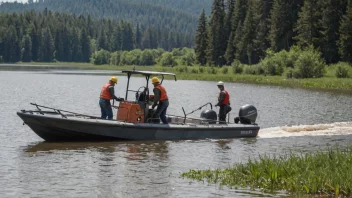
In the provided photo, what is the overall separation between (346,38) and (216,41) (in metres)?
35.7

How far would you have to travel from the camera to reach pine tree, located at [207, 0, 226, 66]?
112125 mm

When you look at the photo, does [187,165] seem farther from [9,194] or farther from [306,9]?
[306,9]

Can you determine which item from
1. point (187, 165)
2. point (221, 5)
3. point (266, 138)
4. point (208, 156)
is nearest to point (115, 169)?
point (187, 165)

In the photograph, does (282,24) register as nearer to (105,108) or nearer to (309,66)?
(309,66)

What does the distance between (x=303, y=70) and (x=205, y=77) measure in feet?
57.6

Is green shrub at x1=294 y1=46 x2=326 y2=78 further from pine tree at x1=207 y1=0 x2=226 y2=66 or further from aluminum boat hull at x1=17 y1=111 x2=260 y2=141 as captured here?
aluminum boat hull at x1=17 y1=111 x2=260 y2=141

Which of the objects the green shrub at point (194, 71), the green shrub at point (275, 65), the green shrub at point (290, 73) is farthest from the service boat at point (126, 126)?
the green shrub at point (194, 71)

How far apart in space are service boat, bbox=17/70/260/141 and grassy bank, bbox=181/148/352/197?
6776mm

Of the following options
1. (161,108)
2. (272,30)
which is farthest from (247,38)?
(161,108)

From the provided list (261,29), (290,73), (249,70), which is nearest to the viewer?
(290,73)

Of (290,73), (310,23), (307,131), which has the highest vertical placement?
(310,23)

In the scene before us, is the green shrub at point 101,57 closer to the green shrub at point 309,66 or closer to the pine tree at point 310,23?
the pine tree at point 310,23

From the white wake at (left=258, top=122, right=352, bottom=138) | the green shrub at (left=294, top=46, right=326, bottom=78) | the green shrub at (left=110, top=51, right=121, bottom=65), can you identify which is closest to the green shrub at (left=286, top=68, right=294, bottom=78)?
the green shrub at (left=294, top=46, right=326, bottom=78)

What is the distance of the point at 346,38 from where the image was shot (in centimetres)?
7931
